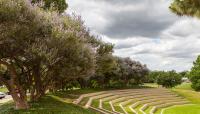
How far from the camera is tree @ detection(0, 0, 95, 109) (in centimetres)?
2044

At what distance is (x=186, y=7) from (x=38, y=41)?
9190 millimetres

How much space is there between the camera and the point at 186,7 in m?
23.4

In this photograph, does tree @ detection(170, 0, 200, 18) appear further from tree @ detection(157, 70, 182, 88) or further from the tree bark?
tree @ detection(157, 70, 182, 88)

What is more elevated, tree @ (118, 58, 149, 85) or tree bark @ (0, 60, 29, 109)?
tree @ (118, 58, 149, 85)

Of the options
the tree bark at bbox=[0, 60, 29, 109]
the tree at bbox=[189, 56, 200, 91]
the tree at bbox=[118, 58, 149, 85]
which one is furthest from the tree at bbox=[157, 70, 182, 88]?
the tree bark at bbox=[0, 60, 29, 109]

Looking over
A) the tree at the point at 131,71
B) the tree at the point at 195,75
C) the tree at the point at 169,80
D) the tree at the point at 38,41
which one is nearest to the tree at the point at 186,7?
the tree at the point at 38,41

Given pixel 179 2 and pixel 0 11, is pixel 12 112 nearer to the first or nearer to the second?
pixel 0 11

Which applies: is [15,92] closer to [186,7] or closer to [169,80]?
[186,7]

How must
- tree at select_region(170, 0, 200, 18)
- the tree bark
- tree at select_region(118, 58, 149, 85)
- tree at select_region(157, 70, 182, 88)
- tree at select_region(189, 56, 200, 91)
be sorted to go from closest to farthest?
tree at select_region(170, 0, 200, 18)
the tree bark
tree at select_region(118, 58, 149, 85)
tree at select_region(189, 56, 200, 91)
tree at select_region(157, 70, 182, 88)

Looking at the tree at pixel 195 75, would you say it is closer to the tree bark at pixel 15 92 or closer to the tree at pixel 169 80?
the tree at pixel 169 80

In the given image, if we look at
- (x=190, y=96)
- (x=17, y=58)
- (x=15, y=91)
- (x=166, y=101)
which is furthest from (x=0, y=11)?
(x=190, y=96)

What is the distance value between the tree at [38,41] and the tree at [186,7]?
6320mm

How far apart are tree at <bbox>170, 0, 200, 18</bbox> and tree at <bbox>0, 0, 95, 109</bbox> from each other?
20.7ft

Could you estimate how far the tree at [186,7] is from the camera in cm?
2276
